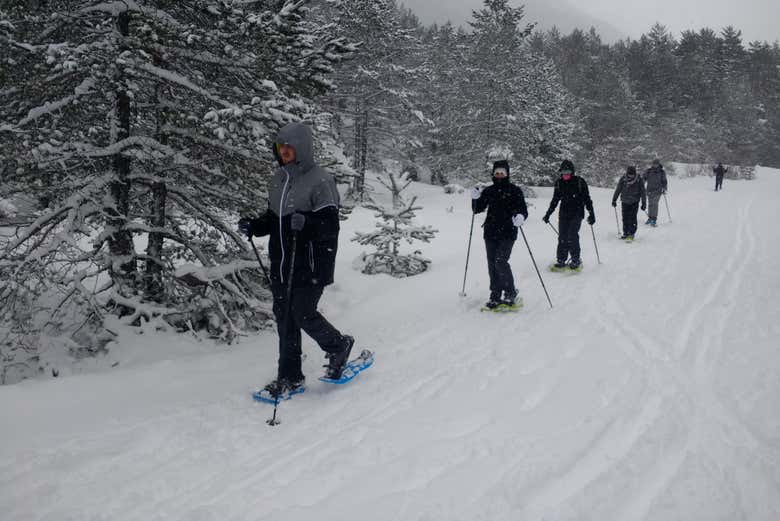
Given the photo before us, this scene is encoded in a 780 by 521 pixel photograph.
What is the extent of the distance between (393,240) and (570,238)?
12.3 ft

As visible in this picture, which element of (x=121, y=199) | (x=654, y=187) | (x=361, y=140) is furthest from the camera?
(x=361, y=140)

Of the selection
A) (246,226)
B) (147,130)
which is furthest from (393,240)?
(246,226)

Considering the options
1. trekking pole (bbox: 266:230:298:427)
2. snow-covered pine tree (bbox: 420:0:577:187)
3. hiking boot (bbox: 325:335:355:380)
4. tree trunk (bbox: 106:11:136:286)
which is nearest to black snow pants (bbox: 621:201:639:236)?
hiking boot (bbox: 325:335:355:380)

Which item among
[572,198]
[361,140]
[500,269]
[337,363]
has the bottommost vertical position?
[337,363]

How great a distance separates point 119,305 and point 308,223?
3676 millimetres

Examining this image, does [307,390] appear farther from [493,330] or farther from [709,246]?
[709,246]

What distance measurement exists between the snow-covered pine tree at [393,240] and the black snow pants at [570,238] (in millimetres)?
2681

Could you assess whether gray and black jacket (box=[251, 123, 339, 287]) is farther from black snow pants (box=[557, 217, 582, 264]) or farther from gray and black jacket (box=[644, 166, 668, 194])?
gray and black jacket (box=[644, 166, 668, 194])

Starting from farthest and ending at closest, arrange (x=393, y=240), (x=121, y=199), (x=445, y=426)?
(x=393, y=240) → (x=121, y=199) → (x=445, y=426)

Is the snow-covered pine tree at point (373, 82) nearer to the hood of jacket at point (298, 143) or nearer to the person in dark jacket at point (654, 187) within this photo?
the person in dark jacket at point (654, 187)

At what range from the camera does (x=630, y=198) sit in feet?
43.4

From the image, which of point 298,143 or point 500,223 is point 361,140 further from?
point 298,143

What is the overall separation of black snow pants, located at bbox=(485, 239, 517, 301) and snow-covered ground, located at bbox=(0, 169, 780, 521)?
0.49 meters

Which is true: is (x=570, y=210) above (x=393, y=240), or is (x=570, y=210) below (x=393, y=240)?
above
